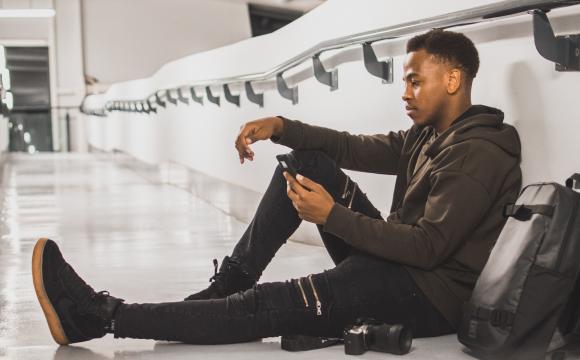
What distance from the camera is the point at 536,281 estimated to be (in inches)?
73.4

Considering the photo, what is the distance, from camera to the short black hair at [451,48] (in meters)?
2.22

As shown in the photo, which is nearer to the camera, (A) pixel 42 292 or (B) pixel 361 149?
(A) pixel 42 292

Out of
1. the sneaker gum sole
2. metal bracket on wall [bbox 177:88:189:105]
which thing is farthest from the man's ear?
metal bracket on wall [bbox 177:88:189:105]

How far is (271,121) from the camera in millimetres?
2654

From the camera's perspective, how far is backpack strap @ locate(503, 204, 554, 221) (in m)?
1.88

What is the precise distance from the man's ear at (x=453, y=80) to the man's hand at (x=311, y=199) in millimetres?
410

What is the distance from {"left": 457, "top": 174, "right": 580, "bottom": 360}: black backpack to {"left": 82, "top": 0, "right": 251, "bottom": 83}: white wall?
59.5 feet

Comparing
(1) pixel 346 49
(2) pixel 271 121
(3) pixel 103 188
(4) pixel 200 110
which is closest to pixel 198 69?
(4) pixel 200 110

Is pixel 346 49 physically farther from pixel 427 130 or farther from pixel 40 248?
pixel 40 248

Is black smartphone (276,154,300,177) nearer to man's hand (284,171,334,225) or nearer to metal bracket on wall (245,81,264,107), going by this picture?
man's hand (284,171,334,225)

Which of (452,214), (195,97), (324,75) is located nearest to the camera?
(452,214)

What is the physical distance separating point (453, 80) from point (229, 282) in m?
0.79

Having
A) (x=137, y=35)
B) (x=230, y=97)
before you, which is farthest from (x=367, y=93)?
(x=137, y=35)

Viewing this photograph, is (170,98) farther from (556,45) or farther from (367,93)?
(556,45)
